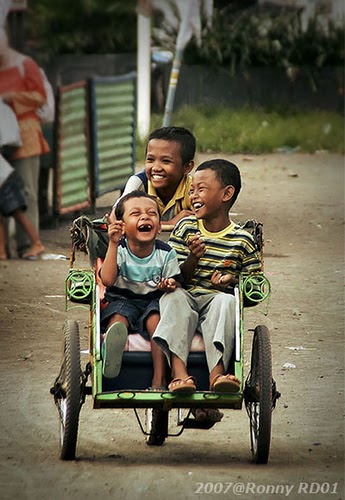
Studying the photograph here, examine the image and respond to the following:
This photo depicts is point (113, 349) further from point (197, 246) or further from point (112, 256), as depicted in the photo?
point (197, 246)

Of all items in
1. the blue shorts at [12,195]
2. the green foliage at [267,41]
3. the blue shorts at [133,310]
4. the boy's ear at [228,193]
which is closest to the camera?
the blue shorts at [133,310]

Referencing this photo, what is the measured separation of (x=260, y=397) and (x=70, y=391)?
76cm

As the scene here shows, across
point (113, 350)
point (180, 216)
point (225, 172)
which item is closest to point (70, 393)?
point (113, 350)

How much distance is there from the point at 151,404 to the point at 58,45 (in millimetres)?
8864

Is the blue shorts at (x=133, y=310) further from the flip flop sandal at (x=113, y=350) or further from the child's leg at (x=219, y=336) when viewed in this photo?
the child's leg at (x=219, y=336)

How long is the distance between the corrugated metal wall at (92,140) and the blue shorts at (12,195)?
1004mm

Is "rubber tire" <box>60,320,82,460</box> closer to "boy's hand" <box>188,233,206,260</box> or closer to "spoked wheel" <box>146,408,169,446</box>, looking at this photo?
"spoked wheel" <box>146,408,169,446</box>

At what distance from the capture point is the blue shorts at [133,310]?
18.5ft

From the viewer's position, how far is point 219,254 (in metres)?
5.80

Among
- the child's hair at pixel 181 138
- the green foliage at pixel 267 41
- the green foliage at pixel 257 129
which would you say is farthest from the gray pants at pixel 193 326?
the green foliage at pixel 267 41

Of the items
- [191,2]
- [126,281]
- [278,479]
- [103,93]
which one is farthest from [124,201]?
[191,2]

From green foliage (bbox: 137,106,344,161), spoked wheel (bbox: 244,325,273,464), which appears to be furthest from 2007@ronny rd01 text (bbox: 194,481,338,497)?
green foliage (bbox: 137,106,344,161)

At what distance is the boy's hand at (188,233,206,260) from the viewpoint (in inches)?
223

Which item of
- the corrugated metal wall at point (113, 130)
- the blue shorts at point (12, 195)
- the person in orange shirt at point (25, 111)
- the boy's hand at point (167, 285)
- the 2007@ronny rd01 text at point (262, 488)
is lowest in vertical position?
the corrugated metal wall at point (113, 130)
